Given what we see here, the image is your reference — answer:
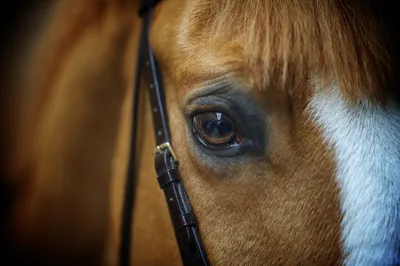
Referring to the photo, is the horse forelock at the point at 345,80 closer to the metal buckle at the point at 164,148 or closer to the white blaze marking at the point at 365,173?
the white blaze marking at the point at 365,173

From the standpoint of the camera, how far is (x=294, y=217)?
1.95ft

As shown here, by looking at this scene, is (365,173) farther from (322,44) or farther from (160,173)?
(160,173)

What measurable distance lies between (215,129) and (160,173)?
6.2 inches

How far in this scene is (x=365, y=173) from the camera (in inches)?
22.2

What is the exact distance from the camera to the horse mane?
0.59m

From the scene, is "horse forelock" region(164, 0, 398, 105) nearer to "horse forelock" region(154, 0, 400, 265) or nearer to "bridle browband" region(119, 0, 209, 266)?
"horse forelock" region(154, 0, 400, 265)

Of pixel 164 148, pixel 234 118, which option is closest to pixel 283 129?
pixel 234 118

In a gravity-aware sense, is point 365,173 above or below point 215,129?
below

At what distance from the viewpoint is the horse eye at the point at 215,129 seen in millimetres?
652

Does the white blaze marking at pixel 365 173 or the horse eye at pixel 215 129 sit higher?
the horse eye at pixel 215 129

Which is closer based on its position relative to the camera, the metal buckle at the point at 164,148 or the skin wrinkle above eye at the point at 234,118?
the skin wrinkle above eye at the point at 234,118

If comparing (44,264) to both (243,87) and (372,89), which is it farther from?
(372,89)

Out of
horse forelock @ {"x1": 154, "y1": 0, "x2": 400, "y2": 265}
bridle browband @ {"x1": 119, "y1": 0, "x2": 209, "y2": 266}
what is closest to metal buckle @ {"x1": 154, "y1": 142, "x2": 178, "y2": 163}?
bridle browband @ {"x1": 119, "y1": 0, "x2": 209, "y2": 266}

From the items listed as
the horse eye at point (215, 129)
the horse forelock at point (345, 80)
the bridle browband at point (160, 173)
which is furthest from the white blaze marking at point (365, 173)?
the bridle browband at point (160, 173)
